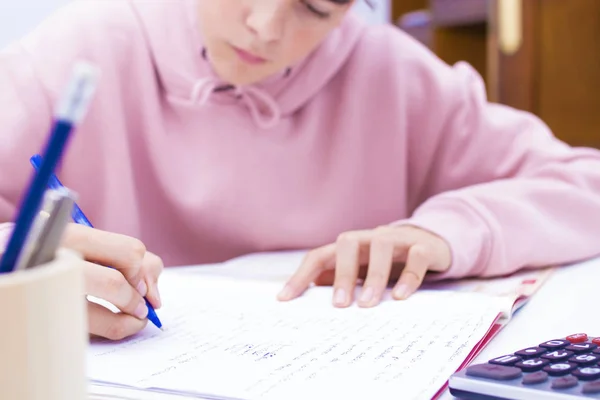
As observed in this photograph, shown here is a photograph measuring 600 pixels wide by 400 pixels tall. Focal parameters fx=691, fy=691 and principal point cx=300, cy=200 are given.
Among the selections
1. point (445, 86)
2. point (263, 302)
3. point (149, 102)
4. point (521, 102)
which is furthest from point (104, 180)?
point (521, 102)

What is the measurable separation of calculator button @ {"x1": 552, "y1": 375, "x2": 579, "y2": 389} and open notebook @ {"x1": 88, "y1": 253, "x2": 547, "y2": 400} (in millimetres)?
49

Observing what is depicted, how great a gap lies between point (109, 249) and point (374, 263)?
22cm

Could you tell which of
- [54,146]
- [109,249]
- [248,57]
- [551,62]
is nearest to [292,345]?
[109,249]

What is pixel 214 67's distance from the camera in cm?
69

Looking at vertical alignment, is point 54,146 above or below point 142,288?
above

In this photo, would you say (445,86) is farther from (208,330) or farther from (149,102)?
(208,330)

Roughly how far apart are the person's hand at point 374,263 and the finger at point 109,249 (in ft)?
0.49

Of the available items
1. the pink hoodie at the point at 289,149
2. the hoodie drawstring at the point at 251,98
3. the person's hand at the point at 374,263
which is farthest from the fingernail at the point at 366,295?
the hoodie drawstring at the point at 251,98

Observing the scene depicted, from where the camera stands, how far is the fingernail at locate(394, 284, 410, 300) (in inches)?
19.2

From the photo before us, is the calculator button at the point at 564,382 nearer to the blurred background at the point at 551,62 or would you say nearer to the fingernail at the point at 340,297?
the fingernail at the point at 340,297

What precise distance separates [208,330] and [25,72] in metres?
0.33

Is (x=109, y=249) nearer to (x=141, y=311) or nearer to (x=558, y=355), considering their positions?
(x=141, y=311)

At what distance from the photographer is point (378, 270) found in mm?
509

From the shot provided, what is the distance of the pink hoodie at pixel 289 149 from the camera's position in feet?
1.98
